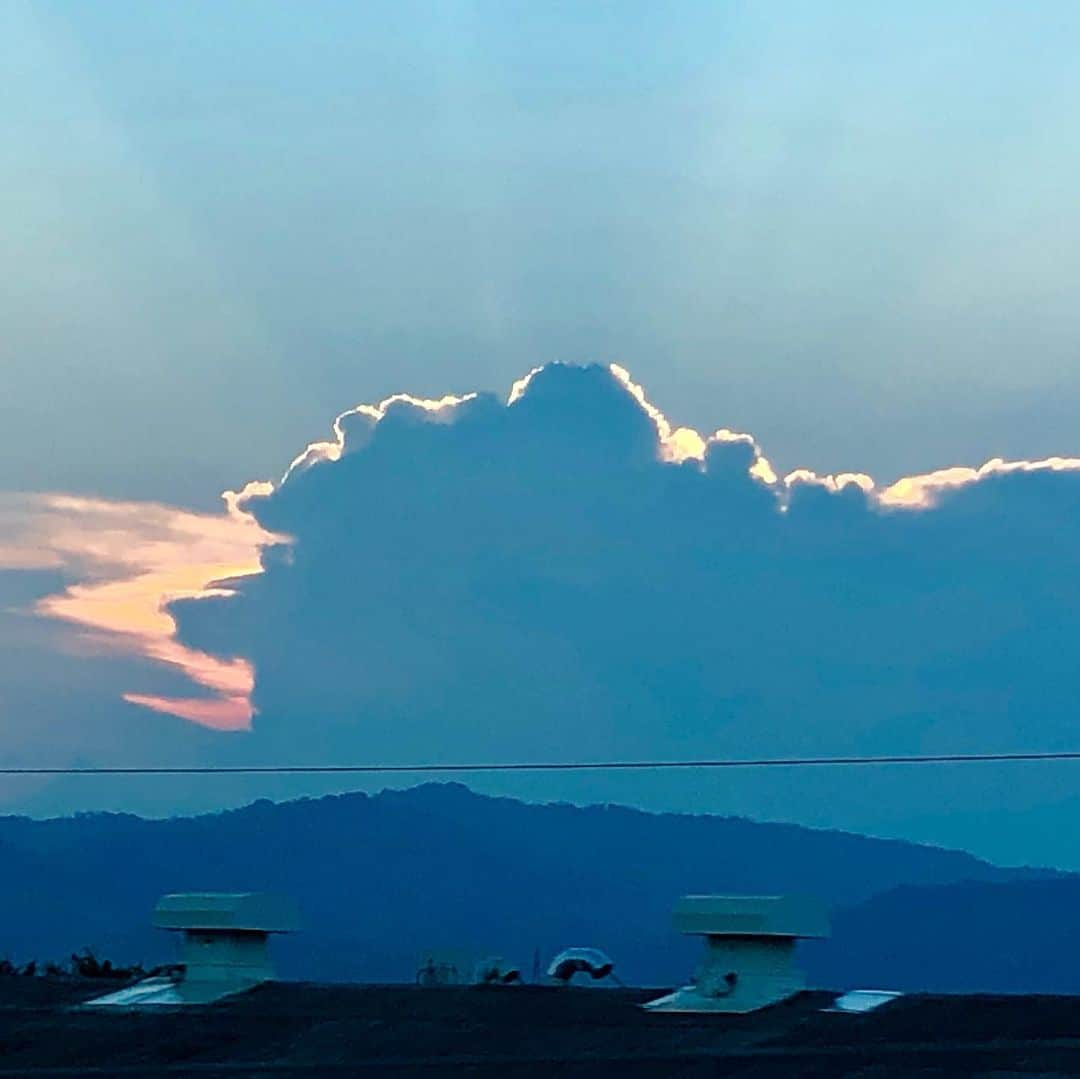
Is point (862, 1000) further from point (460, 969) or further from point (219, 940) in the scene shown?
point (219, 940)

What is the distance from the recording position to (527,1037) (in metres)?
23.4

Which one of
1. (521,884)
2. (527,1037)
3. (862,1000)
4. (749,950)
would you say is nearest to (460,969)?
(749,950)

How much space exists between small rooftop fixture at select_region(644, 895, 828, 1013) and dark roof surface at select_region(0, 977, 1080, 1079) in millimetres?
427

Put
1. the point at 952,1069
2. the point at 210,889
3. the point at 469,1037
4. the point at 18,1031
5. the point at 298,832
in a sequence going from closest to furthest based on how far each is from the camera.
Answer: the point at 952,1069
the point at 469,1037
the point at 18,1031
the point at 210,889
the point at 298,832

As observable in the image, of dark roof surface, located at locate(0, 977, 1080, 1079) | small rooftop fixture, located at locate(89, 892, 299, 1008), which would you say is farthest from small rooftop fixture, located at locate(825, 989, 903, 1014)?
small rooftop fixture, located at locate(89, 892, 299, 1008)

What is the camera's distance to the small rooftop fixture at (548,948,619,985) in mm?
29538

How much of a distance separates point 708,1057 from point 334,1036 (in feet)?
16.0

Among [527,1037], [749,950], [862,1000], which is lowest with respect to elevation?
[527,1037]

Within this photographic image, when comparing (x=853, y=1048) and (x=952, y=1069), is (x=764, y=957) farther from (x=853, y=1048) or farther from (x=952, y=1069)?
(x=952, y=1069)

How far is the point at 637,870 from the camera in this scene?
566ft

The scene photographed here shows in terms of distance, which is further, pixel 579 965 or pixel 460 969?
pixel 460 969

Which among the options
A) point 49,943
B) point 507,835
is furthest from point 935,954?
point 507,835

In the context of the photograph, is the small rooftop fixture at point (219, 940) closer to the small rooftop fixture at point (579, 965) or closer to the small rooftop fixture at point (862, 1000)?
the small rooftop fixture at point (579, 965)

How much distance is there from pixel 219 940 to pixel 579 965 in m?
5.10
